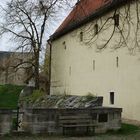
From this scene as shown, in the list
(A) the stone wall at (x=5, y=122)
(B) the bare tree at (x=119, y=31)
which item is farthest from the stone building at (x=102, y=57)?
(A) the stone wall at (x=5, y=122)

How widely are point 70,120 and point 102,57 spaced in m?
11.9

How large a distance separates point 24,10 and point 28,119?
86.4 feet

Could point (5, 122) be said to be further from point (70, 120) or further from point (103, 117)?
point (103, 117)

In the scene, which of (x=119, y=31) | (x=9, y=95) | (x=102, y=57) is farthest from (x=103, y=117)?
(x=9, y=95)

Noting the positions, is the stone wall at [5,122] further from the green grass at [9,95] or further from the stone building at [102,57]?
the green grass at [9,95]

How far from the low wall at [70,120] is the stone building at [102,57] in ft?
9.88

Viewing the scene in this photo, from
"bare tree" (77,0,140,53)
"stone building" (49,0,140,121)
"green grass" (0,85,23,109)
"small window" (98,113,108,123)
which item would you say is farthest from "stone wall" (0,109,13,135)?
"green grass" (0,85,23,109)

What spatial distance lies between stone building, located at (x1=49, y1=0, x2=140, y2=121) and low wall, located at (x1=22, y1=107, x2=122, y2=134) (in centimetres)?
301

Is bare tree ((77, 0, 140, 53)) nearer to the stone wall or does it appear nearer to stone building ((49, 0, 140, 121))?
stone building ((49, 0, 140, 121))

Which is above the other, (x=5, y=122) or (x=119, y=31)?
(x=119, y=31)

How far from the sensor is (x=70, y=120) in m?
17.2

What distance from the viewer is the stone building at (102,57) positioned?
23.8 metres

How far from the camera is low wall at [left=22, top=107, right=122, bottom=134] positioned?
1667 cm

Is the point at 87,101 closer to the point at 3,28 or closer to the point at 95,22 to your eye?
the point at 95,22
